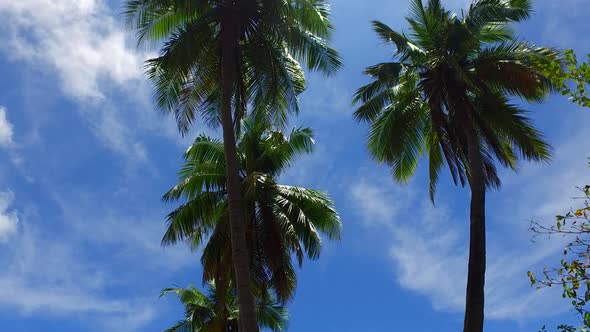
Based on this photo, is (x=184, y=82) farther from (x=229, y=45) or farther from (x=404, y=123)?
(x=404, y=123)

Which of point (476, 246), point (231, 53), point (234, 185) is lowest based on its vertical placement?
point (476, 246)

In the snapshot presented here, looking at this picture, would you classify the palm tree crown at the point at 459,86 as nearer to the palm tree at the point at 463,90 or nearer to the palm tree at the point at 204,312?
the palm tree at the point at 463,90

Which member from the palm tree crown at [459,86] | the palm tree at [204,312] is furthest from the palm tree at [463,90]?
the palm tree at [204,312]

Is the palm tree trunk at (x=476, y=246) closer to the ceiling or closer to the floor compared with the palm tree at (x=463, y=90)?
closer to the floor

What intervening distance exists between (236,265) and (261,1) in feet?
23.9

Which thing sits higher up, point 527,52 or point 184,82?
point 527,52

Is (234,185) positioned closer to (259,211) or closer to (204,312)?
(259,211)

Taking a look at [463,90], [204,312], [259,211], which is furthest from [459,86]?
[204,312]

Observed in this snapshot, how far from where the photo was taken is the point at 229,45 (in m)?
18.2

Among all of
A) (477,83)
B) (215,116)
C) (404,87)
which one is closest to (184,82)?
(215,116)

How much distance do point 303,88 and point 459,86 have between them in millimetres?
4670

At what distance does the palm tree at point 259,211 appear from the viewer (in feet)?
71.9

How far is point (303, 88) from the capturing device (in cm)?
2081

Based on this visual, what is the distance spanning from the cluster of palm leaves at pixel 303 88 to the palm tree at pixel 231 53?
0.10ft
